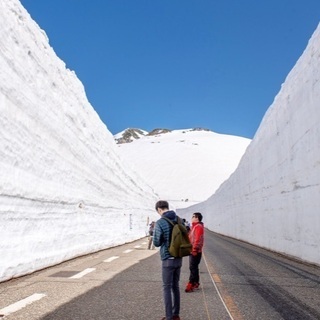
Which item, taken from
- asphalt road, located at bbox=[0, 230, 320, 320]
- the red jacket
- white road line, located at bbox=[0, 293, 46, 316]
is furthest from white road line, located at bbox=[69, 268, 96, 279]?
the red jacket

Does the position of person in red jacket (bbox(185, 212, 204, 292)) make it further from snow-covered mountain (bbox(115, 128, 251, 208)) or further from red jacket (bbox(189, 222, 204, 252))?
snow-covered mountain (bbox(115, 128, 251, 208))

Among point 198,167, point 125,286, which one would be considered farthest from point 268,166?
point 198,167

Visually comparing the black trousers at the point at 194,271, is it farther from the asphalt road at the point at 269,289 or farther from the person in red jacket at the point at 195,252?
the asphalt road at the point at 269,289

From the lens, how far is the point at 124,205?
26.7 metres

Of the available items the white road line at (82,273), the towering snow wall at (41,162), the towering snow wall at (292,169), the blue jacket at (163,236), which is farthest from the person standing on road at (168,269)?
the towering snow wall at (292,169)

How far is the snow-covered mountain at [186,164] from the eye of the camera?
346 feet

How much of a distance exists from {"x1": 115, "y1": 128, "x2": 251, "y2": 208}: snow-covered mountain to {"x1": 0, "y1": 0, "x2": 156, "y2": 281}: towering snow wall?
71.0 metres

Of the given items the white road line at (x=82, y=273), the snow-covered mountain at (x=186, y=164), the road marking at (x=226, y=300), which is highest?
the snow-covered mountain at (x=186, y=164)

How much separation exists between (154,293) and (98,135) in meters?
16.9

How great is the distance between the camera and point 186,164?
12506 cm

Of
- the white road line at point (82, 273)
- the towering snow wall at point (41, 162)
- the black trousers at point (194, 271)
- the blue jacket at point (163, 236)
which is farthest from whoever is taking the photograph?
the towering snow wall at point (41, 162)

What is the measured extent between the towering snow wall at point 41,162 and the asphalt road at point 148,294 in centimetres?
100

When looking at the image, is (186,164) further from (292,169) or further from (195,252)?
(195,252)

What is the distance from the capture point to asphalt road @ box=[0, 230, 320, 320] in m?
5.37
